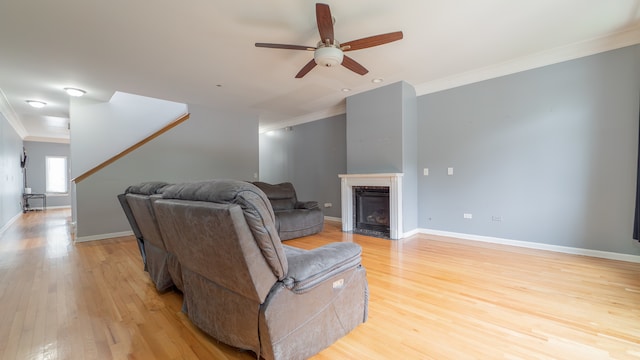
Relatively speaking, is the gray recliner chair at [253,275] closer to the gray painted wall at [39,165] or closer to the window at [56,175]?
the gray painted wall at [39,165]

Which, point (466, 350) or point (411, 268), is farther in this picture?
point (411, 268)

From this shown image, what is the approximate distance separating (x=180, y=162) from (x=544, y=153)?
635 cm

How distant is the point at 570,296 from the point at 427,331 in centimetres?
148

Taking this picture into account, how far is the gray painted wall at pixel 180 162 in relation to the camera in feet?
15.8

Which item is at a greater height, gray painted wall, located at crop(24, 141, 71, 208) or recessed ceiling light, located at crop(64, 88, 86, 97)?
recessed ceiling light, located at crop(64, 88, 86, 97)

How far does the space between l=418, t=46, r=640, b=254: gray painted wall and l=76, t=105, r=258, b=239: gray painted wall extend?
4.25m

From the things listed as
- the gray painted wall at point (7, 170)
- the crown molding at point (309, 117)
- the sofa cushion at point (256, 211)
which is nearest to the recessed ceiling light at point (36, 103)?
the gray painted wall at point (7, 170)

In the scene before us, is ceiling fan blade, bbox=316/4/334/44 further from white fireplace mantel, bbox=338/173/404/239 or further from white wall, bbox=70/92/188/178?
white wall, bbox=70/92/188/178

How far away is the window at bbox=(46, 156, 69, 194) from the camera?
10.0 metres

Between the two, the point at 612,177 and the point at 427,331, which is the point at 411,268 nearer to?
the point at 427,331

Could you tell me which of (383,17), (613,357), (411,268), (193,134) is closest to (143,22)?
(383,17)

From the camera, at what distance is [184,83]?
443cm

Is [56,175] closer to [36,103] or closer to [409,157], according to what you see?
[36,103]

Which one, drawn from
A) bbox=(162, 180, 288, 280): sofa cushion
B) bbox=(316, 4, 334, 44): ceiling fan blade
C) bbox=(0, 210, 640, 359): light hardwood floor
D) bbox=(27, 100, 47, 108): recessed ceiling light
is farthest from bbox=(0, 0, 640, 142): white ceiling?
bbox=(0, 210, 640, 359): light hardwood floor
